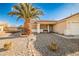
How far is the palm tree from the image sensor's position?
411 inches

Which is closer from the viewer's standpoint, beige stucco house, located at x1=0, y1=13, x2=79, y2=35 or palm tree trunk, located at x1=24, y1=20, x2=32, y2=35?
palm tree trunk, located at x1=24, y1=20, x2=32, y2=35

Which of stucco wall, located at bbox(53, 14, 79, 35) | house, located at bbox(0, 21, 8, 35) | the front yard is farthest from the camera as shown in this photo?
stucco wall, located at bbox(53, 14, 79, 35)

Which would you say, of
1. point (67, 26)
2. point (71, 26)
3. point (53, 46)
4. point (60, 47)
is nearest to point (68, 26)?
point (67, 26)

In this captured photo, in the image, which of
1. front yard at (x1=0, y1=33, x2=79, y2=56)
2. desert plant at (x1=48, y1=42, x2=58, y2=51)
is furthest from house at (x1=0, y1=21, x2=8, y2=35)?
desert plant at (x1=48, y1=42, x2=58, y2=51)

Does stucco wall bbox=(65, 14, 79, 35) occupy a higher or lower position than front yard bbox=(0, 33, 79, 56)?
higher

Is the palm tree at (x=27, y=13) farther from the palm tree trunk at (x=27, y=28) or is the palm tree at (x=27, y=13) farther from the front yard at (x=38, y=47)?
the front yard at (x=38, y=47)

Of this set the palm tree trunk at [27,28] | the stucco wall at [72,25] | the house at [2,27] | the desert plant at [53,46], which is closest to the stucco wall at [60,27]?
the stucco wall at [72,25]

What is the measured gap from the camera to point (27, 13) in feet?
36.2

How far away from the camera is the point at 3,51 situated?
861 centimetres

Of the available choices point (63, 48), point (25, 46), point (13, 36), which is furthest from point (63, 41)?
point (13, 36)

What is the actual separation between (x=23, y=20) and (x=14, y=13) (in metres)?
0.82

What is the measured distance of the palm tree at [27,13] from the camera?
10430 millimetres

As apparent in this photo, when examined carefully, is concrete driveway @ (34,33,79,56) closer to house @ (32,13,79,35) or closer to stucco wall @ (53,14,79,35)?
stucco wall @ (53,14,79,35)

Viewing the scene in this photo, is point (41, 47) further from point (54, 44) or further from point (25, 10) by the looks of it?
point (25, 10)
